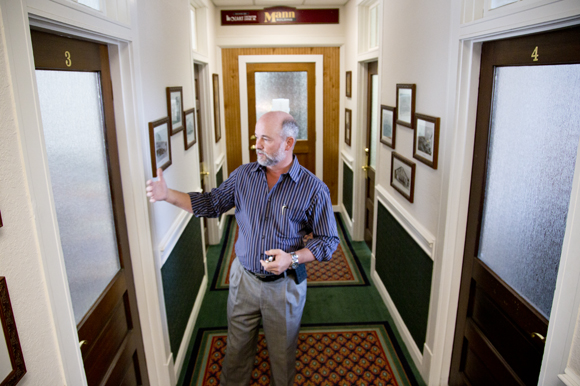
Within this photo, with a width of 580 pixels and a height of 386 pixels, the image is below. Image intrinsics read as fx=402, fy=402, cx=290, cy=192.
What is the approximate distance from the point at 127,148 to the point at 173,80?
0.97 meters

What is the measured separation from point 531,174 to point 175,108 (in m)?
2.16

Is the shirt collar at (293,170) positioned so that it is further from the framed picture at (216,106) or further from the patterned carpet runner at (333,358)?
the framed picture at (216,106)

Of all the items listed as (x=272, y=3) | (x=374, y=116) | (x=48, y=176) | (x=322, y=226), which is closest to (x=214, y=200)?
(x=322, y=226)

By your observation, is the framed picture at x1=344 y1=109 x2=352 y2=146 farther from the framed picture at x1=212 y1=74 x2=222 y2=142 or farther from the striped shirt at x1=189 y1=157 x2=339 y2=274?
the striped shirt at x1=189 y1=157 x2=339 y2=274

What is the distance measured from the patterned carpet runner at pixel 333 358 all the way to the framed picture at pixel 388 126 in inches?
58.5

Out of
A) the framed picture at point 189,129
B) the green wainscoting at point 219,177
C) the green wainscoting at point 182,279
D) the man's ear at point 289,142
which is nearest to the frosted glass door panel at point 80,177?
the green wainscoting at point 182,279

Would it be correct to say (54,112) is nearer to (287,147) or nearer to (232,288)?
(287,147)

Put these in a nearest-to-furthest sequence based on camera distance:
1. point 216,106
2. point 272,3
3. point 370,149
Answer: point 370,149 → point 272,3 → point 216,106

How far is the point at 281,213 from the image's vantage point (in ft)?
7.14

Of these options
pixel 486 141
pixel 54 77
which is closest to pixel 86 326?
pixel 54 77

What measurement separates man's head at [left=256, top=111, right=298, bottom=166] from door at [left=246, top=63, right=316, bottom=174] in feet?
10.5

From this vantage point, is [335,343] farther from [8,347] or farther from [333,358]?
[8,347]

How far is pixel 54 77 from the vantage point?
1.48 m

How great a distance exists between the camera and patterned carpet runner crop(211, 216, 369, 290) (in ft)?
12.8
